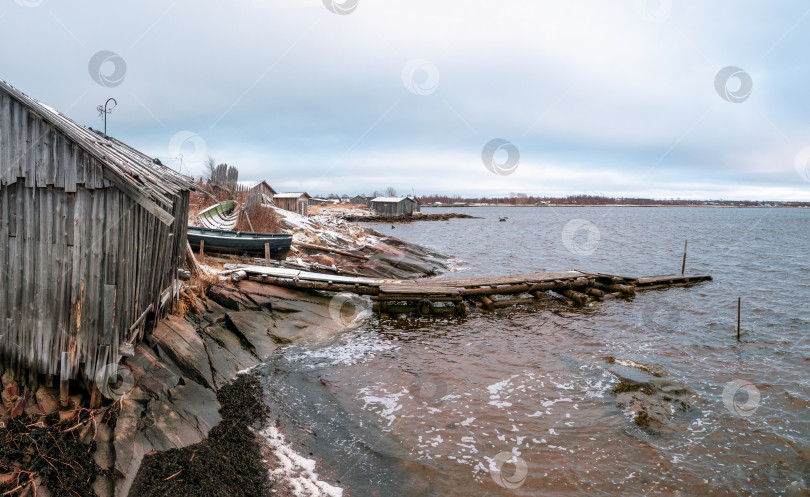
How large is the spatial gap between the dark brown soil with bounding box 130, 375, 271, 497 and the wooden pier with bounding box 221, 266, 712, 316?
8.34 meters

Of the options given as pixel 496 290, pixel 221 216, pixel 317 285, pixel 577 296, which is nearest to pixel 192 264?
pixel 317 285

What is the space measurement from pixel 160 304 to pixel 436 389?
642 cm

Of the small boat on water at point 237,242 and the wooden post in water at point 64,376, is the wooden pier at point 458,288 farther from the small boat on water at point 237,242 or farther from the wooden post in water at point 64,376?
the wooden post in water at point 64,376

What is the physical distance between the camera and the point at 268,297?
45.2 ft

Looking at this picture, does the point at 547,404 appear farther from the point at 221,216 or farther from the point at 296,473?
the point at 221,216

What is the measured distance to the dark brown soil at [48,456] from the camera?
16.5 ft

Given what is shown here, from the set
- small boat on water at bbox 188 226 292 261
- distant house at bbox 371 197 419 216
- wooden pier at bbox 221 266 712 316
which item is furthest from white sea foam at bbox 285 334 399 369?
distant house at bbox 371 197 419 216

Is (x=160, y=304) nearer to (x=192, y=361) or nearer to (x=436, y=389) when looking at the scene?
(x=192, y=361)

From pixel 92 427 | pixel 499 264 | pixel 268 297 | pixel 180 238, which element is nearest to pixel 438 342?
pixel 268 297

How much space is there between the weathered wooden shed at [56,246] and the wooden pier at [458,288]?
28.0 ft

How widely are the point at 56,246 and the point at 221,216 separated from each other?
2107cm

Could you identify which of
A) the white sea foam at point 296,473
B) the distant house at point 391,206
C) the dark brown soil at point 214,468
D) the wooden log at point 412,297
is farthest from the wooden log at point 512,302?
the distant house at point 391,206

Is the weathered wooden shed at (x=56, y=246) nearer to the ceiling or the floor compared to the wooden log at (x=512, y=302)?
nearer to the ceiling

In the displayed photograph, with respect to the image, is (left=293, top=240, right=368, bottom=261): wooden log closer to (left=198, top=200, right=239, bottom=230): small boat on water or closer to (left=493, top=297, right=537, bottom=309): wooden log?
(left=198, top=200, right=239, bottom=230): small boat on water
